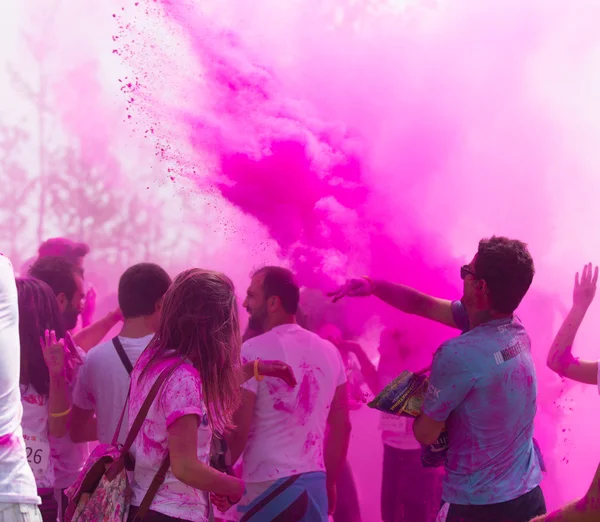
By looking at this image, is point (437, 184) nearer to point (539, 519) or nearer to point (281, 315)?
point (281, 315)

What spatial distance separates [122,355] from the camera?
298 centimetres

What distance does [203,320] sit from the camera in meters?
2.19

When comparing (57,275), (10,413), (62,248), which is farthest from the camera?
(62,248)

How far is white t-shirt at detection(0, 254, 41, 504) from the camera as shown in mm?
1795

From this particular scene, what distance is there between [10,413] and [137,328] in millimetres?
1255

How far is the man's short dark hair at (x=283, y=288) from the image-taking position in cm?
337

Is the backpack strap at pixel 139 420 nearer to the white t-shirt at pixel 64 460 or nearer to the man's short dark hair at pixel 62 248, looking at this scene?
the white t-shirt at pixel 64 460

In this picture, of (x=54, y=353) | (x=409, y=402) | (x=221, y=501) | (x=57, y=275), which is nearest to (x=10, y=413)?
(x=221, y=501)

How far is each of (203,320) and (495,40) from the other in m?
2.68

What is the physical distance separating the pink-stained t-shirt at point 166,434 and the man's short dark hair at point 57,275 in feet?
5.40

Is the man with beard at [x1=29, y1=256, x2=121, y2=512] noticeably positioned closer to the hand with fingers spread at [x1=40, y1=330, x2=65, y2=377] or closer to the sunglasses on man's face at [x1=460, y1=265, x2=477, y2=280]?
the hand with fingers spread at [x1=40, y1=330, x2=65, y2=377]

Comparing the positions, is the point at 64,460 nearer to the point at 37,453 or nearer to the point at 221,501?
the point at 37,453

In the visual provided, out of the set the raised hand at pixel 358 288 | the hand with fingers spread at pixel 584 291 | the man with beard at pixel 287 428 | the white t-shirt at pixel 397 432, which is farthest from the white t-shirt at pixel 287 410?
the hand with fingers spread at pixel 584 291

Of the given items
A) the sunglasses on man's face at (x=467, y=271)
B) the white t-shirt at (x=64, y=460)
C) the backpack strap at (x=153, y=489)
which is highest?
the sunglasses on man's face at (x=467, y=271)
